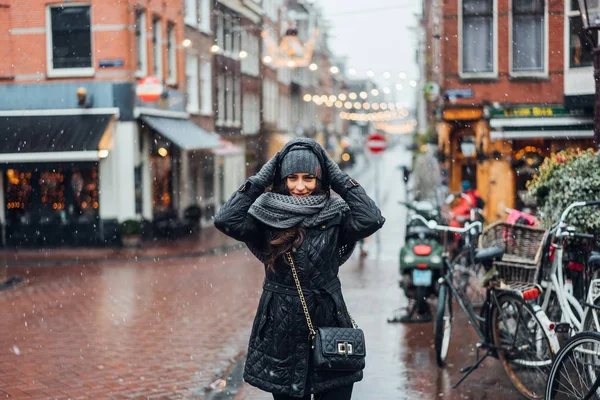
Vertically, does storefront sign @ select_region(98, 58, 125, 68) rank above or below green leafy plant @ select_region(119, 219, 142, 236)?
above

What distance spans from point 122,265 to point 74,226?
4963 millimetres

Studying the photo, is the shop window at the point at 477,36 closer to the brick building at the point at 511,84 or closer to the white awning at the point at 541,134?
the brick building at the point at 511,84

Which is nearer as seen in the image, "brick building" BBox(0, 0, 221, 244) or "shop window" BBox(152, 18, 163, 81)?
"brick building" BBox(0, 0, 221, 244)

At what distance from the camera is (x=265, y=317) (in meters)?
3.75

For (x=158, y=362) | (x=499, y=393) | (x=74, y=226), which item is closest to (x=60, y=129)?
(x=74, y=226)

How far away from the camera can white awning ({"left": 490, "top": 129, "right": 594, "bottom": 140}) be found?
17219 mm

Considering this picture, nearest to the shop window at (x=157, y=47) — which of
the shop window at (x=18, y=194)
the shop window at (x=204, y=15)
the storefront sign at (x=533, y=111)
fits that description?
the shop window at (x=204, y=15)

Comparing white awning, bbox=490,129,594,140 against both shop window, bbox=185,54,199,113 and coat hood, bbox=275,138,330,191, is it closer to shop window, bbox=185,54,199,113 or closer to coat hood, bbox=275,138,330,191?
shop window, bbox=185,54,199,113

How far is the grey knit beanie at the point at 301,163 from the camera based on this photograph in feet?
12.5

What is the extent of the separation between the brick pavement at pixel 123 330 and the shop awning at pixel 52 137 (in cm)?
408

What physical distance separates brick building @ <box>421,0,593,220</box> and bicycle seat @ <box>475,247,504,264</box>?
1237 cm

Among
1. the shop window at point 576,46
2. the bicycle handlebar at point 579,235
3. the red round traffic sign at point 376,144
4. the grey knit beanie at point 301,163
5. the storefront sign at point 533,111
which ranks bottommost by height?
the bicycle handlebar at point 579,235

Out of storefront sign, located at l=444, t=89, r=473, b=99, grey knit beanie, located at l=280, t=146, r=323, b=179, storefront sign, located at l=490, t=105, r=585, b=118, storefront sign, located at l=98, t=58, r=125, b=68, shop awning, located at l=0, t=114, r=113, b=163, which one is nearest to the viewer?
grey knit beanie, located at l=280, t=146, r=323, b=179

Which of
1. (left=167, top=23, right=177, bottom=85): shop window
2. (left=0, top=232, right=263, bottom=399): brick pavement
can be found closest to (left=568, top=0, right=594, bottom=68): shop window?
(left=0, top=232, right=263, bottom=399): brick pavement
